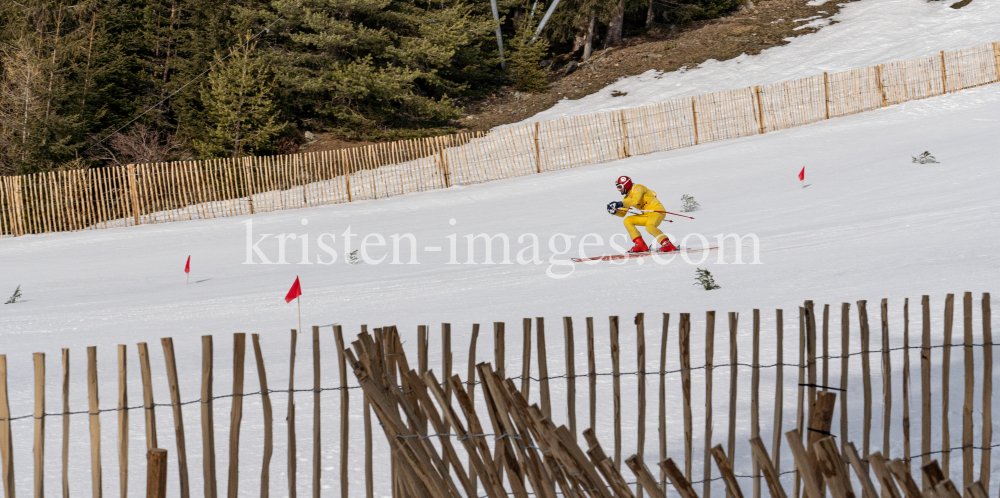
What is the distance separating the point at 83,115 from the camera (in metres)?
26.2

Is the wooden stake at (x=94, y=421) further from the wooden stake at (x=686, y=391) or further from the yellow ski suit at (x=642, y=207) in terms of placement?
the yellow ski suit at (x=642, y=207)

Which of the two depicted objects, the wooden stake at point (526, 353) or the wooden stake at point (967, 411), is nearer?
the wooden stake at point (526, 353)

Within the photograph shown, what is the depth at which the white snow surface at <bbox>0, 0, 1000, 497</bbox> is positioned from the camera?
17.1 ft

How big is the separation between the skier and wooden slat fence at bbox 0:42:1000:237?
395 inches

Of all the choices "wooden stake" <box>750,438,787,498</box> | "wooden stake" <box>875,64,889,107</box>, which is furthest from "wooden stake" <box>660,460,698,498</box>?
"wooden stake" <box>875,64,889,107</box>

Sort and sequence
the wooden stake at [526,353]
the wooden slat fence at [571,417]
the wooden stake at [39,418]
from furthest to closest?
the wooden stake at [526,353]
the wooden stake at [39,418]
the wooden slat fence at [571,417]

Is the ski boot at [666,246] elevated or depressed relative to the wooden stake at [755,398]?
elevated

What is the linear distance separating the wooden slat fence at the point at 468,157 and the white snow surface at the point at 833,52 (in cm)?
483

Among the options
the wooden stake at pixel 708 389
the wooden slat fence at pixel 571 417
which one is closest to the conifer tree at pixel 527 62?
the wooden slat fence at pixel 571 417

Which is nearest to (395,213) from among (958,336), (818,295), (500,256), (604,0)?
(500,256)

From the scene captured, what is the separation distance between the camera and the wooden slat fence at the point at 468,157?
19.5 meters

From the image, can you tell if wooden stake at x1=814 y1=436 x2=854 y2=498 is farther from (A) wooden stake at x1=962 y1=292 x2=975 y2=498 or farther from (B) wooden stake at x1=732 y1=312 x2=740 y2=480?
(A) wooden stake at x1=962 y1=292 x2=975 y2=498

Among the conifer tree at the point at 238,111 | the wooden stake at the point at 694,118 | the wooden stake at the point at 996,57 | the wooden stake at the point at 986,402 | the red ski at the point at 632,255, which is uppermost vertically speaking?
the conifer tree at the point at 238,111

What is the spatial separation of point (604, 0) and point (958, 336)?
96.4ft
